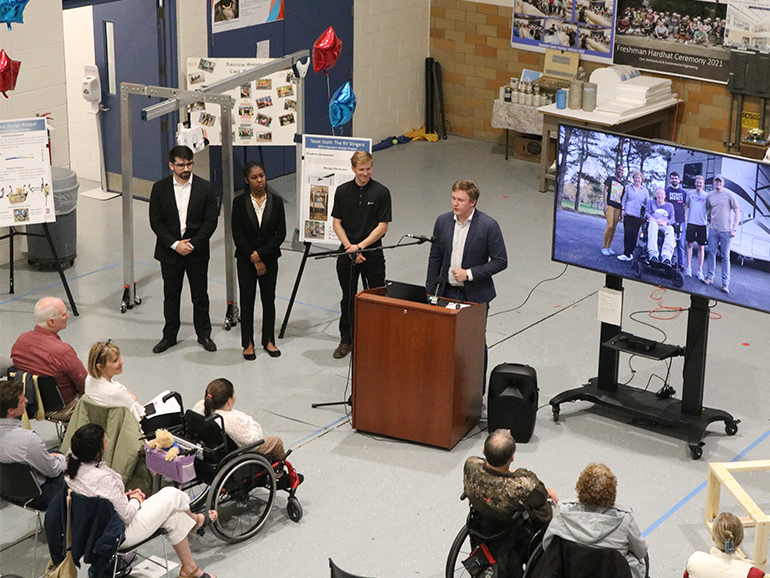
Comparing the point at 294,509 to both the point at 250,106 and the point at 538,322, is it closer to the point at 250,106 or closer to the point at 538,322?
the point at 538,322

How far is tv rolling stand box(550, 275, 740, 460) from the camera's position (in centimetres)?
634

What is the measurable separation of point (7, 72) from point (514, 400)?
4.50 metres

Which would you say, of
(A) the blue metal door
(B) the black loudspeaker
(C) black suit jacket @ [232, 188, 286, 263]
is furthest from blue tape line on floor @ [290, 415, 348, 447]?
(A) the blue metal door

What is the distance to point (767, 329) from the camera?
321 inches

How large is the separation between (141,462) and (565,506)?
7.08 ft

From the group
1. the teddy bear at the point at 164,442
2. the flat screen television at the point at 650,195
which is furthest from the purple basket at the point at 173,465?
the flat screen television at the point at 650,195

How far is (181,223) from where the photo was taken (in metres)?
7.48

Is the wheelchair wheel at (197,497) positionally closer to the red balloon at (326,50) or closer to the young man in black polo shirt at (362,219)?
the young man in black polo shirt at (362,219)

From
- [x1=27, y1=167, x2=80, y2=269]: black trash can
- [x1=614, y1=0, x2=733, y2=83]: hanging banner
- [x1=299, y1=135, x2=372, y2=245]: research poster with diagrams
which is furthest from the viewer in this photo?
[x1=614, y1=0, x2=733, y2=83]: hanging banner

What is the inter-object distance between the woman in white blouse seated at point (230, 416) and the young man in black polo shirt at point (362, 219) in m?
1.99

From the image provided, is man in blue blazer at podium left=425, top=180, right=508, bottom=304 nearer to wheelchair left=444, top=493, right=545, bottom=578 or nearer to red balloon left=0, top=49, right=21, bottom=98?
wheelchair left=444, top=493, right=545, bottom=578

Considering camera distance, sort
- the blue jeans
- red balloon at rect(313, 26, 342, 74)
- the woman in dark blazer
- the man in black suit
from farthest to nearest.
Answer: red balloon at rect(313, 26, 342, 74)
the man in black suit
the woman in dark blazer
the blue jeans

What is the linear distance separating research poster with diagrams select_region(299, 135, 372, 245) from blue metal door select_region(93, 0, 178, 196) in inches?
111

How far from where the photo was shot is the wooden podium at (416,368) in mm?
6152
